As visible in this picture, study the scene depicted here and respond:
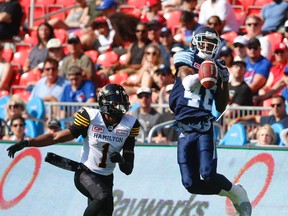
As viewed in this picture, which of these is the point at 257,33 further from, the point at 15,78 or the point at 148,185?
the point at 148,185

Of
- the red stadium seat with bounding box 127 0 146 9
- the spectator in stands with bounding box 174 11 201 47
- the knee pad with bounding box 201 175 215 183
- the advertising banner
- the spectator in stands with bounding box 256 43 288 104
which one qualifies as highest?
the red stadium seat with bounding box 127 0 146 9

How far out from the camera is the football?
10375 mm

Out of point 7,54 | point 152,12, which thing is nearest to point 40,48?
point 7,54

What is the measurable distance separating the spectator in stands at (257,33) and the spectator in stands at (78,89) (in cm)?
255

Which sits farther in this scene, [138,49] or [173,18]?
[173,18]

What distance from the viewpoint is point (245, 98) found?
15.2m

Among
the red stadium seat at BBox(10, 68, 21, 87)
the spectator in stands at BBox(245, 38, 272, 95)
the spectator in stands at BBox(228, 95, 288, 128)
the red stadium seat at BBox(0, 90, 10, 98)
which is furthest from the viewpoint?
the red stadium seat at BBox(10, 68, 21, 87)

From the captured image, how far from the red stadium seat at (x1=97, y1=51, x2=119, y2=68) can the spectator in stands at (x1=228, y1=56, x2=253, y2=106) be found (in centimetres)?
315

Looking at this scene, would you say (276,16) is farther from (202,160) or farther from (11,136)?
(202,160)

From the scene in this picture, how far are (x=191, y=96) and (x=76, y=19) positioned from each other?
9827 mm

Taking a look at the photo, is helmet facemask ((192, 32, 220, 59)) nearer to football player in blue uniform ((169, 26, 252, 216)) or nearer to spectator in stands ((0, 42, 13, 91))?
football player in blue uniform ((169, 26, 252, 216))

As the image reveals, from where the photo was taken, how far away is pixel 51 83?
1706cm

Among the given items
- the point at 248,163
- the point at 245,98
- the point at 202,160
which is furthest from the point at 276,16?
the point at 202,160

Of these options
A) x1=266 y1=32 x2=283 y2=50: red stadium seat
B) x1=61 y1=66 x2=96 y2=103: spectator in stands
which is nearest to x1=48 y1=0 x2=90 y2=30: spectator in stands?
x1=61 y1=66 x2=96 y2=103: spectator in stands
